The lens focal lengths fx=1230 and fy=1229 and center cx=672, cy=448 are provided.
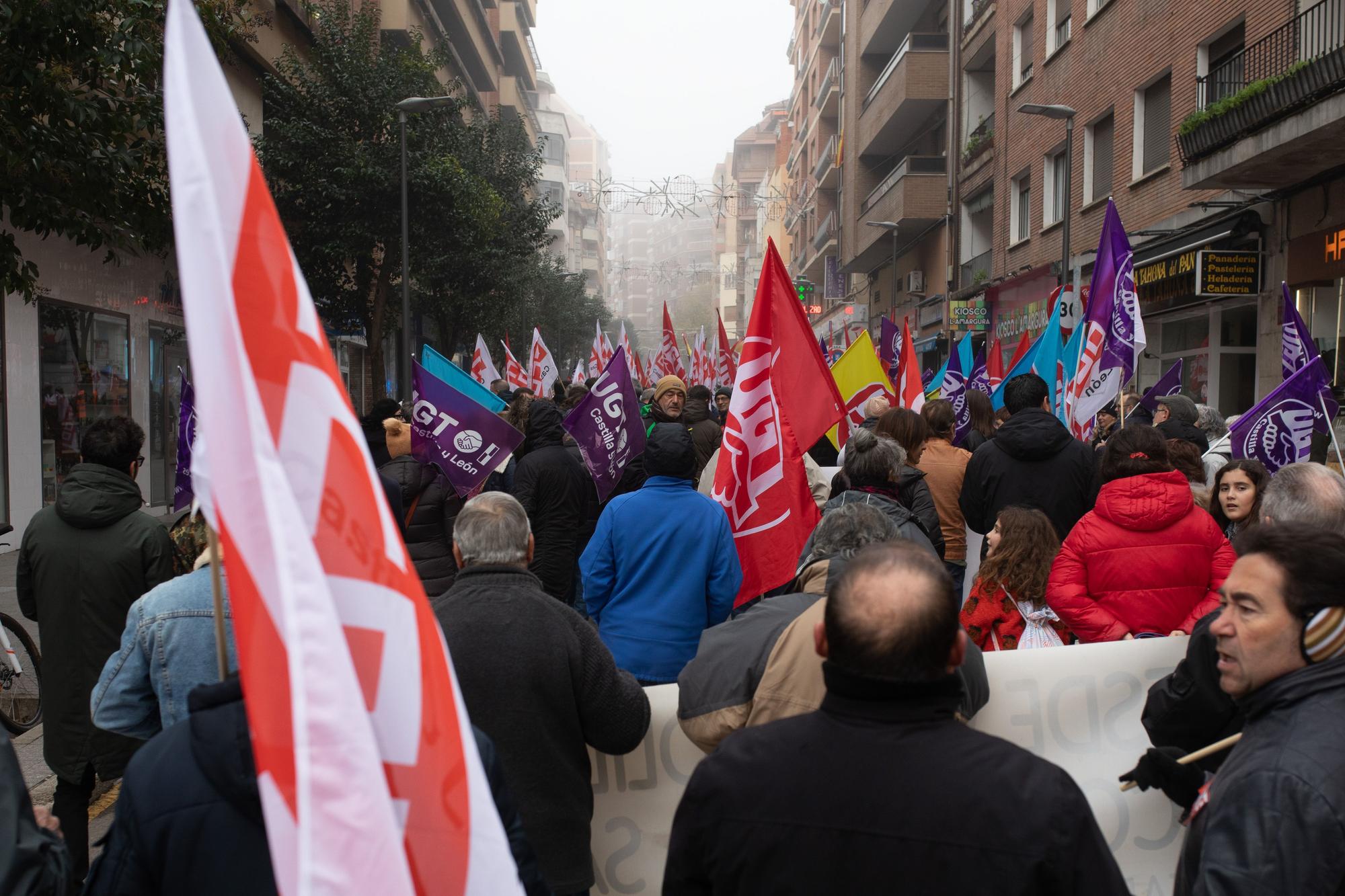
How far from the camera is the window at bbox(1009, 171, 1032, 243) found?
26.5m

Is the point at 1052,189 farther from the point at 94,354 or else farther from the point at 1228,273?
the point at 94,354

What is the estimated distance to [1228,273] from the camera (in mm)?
15953

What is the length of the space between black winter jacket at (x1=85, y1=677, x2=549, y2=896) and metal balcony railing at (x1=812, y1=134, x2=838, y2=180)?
1906 inches

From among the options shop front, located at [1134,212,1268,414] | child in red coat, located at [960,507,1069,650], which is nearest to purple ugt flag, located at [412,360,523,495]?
child in red coat, located at [960,507,1069,650]

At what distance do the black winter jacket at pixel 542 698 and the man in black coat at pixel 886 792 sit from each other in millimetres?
1102

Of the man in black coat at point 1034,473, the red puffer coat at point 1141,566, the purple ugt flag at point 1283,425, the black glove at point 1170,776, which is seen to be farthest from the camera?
the purple ugt flag at point 1283,425

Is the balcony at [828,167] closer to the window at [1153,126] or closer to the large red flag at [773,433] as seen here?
the window at [1153,126]

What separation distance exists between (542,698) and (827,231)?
49956mm

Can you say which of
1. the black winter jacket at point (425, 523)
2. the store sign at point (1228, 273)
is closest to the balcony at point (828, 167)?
the store sign at point (1228, 273)

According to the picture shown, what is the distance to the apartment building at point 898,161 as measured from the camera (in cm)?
3198

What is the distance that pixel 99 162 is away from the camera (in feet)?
30.8

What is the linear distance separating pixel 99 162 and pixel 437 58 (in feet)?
46.8

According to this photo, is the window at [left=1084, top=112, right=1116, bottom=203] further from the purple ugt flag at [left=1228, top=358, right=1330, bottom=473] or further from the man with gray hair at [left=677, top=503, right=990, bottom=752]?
the man with gray hair at [left=677, top=503, right=990, bottom=752]

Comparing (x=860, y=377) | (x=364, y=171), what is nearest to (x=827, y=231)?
(x=364, y=171)
